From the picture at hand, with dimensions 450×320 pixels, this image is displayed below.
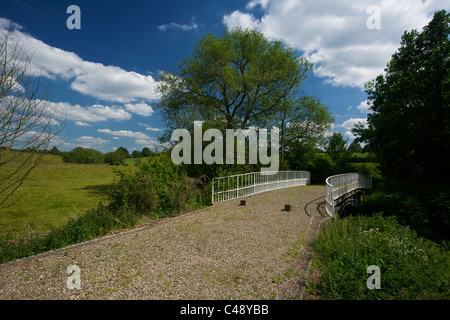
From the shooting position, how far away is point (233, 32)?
1742cm

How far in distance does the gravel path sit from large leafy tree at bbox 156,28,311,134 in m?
11.7

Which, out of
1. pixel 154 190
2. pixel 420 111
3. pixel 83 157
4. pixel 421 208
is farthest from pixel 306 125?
pixel 83 157

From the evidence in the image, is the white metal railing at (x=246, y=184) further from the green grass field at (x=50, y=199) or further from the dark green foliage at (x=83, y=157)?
the dark green foliage at (x=83, y=157)

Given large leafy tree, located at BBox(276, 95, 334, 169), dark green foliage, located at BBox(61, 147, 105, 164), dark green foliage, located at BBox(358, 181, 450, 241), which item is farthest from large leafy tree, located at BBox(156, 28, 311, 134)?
dark green foliage, located at BBox(61, 147, 105, 164)

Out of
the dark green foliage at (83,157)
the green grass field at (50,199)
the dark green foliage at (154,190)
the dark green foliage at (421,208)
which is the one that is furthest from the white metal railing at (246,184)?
the dark green foliage at (83,157)

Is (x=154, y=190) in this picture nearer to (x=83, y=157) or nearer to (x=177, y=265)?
(x=177, y=265)

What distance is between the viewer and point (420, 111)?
1486 centimetres

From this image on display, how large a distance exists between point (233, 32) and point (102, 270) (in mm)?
19388

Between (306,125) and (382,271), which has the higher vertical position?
(306,125)

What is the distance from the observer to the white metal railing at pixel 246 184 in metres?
9.88

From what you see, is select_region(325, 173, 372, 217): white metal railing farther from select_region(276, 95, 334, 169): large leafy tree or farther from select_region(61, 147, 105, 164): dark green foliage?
select_region(61, 147, 105, 164): dark green foliage

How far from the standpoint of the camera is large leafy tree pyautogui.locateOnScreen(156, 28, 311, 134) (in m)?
16.3

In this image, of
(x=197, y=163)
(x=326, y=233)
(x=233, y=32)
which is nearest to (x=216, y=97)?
(x=233, y=32)

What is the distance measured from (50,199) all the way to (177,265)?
37.6ft
